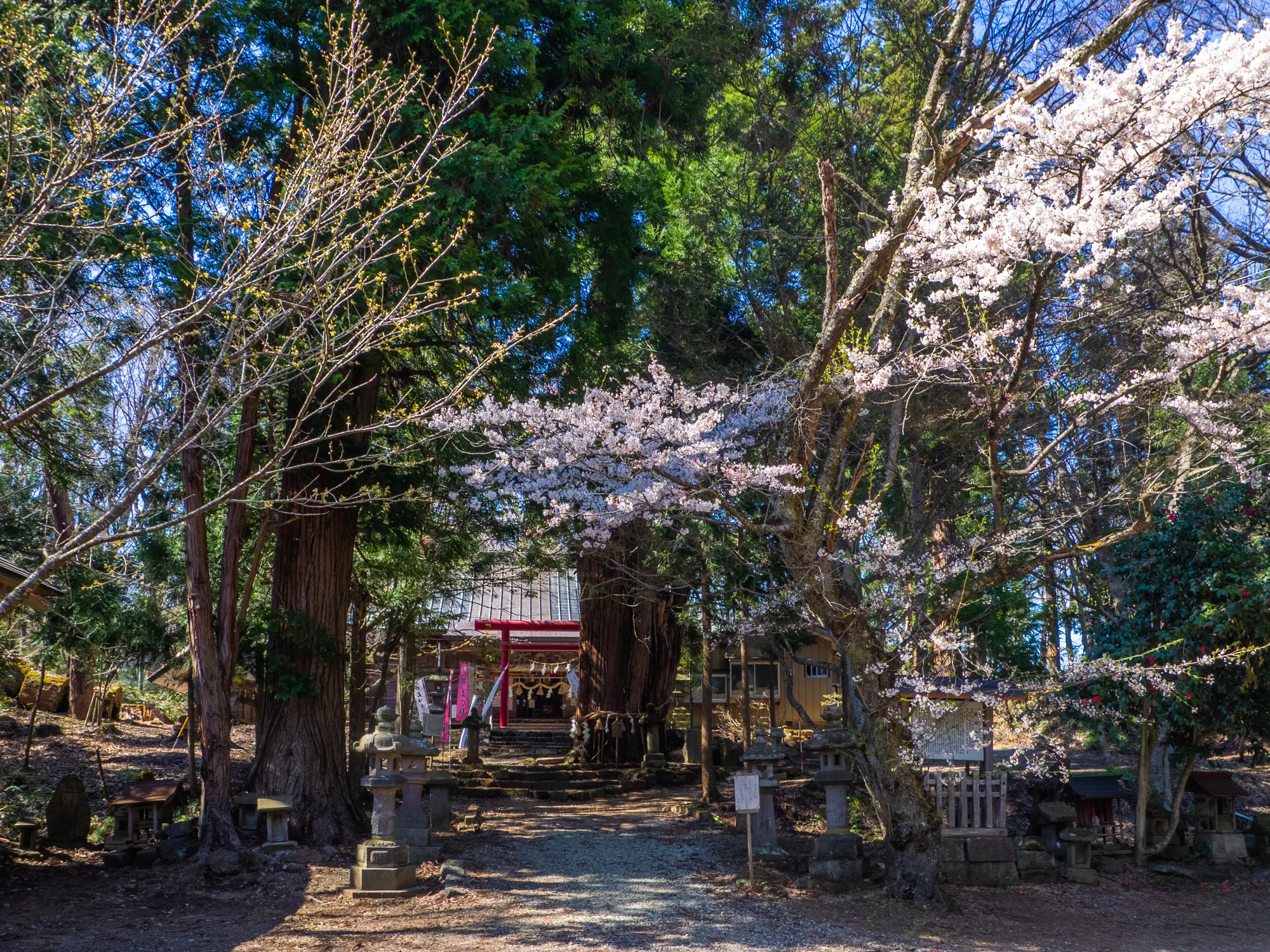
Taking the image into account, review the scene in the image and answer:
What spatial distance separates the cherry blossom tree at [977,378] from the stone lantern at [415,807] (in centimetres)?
280

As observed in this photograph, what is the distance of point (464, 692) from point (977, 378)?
1503 cm

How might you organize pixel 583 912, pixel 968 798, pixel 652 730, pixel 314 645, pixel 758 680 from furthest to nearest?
pixel 758 680 < pixel 652 730 < pixel 314 645 < pixel 968 798 < pixel 583 912

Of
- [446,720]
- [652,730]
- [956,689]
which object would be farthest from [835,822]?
[446,720]

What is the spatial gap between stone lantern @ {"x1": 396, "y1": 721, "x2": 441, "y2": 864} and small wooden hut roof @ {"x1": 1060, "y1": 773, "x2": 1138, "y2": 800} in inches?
271

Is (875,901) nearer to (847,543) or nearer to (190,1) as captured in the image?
(847,543)

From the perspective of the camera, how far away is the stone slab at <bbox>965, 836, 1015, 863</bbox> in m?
9.72

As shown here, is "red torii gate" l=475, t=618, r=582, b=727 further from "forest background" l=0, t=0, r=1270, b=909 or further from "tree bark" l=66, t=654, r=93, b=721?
"tree bark" l=66, t=654, r=93, b=721

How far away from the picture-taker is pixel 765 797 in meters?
10.2

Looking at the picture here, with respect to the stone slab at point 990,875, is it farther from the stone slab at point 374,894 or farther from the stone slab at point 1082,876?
the stone slab at point 374,894

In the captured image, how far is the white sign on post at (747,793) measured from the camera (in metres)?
8.95

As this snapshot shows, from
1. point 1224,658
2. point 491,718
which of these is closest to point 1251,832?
point 1224,658

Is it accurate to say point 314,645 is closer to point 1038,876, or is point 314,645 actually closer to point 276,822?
point 276,822

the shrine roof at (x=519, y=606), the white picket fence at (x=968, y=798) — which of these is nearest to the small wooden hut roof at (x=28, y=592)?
the white picket fence at (x=968, y=798)

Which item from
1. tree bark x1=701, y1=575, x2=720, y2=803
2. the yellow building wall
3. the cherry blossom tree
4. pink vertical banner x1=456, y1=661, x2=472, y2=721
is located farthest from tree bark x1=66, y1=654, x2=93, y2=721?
the yellow building wall
